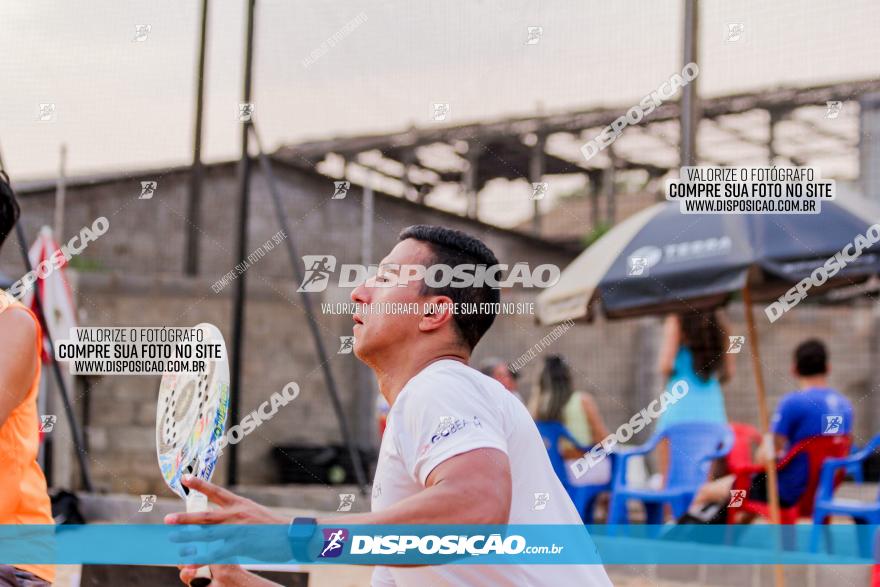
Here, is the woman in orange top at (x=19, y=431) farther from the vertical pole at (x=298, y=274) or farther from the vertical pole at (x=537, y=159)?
the vertical pole at (x=537, y=159)

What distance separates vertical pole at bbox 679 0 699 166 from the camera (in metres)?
6.13

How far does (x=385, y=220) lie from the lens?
27.8ft

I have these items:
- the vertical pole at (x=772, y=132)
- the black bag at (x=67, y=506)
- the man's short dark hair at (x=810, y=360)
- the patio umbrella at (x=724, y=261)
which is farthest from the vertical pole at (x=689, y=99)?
the black bag at (x=67, y=506)

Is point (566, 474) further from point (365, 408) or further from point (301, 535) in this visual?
point (301, 535)

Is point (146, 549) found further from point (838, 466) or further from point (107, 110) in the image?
point (838, 466)

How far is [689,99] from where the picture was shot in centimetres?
632

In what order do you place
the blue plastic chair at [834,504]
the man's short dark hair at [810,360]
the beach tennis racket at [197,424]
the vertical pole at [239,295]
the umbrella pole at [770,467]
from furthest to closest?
1. the vertical pole at [239,295]
2. the man's short dark hair at [810,360]
3. the blue plastic chair at [834,504]
4. the umbrella pole at [770,467]
5. the beach tennis racket at [197,424]

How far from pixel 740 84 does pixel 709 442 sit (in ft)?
6.42

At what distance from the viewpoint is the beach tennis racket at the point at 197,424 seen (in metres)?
2.54

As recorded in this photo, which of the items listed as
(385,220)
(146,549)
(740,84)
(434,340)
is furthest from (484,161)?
(434,340)

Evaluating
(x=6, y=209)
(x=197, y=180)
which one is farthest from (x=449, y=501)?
(x=197, y=180)

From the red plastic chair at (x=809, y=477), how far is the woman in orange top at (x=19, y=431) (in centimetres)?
406

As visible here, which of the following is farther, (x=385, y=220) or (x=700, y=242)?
(x=385, y=220)

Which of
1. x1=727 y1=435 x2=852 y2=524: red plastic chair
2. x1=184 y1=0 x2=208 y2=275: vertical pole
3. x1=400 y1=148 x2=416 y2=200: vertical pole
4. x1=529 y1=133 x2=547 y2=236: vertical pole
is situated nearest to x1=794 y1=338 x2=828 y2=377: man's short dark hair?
x1=727 y1=435 x2=852 y2=524: red plastic chair
